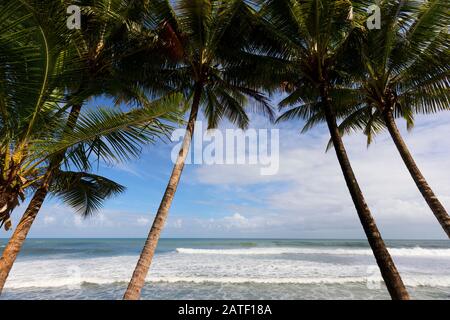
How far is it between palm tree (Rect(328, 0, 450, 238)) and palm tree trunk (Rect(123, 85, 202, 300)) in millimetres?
4126

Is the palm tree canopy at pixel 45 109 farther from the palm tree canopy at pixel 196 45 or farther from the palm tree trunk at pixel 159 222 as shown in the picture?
the palm tree canopy at pixel 196 45

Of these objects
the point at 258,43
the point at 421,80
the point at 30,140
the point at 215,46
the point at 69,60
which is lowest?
the point at 30,140

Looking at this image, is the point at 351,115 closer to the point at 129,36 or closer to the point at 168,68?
the point at 168,68

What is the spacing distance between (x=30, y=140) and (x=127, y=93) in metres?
3.89

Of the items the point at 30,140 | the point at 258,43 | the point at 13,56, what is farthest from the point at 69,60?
the point at 258,43

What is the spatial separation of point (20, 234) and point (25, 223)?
0.66 ft

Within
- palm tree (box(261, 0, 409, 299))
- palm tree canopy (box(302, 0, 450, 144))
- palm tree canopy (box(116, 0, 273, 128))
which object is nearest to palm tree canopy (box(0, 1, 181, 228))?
palm tree canopy (box(116, 0, 273, 128))

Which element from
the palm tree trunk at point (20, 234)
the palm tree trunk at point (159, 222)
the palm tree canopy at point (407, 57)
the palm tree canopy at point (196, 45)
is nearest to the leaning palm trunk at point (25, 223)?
the palm tree trunk at point (20, 234)

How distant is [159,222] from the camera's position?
535 cm

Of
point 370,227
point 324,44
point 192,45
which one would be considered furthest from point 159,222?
point 324,44

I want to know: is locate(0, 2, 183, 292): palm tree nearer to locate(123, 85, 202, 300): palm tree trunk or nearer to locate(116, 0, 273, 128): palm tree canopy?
locate(123, 85, 202, 300): palm tree trunk

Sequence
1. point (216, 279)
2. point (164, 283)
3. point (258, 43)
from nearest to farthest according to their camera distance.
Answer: point (258, 43) < point (164, 283) < point (216, 279)

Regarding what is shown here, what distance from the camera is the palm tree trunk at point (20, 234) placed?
4255mm

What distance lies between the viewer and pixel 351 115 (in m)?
8.85
